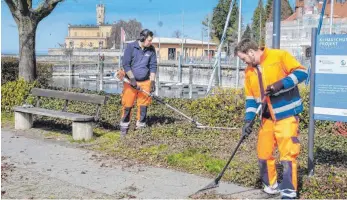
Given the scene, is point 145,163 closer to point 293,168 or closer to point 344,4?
point 293,168

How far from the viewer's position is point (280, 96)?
514 cm

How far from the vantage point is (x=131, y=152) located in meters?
7.86

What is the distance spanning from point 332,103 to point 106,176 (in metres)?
2.99

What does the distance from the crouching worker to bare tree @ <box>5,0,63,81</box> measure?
17.4 feet

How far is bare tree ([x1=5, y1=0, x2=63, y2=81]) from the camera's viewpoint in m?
13.6

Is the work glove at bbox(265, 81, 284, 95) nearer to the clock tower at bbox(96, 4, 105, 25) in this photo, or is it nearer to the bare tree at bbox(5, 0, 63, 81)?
the bare tree at bbox(5, 0, 63, 81)

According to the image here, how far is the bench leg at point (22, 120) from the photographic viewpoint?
1038 cm

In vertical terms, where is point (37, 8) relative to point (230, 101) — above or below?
above

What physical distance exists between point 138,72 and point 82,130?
1.46m

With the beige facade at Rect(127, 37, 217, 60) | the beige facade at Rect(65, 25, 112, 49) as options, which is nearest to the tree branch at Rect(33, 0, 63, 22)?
the beige facade at Rect(127, 37, 217, 60)

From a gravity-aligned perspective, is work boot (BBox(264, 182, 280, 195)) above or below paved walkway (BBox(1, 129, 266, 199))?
above

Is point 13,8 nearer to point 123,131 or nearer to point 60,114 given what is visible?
point 60,114

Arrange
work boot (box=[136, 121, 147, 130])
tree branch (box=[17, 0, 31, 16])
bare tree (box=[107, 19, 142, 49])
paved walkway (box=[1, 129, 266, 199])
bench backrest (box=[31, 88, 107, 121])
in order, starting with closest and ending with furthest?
paved walkway (box=[1, 129, 266, 199])
bench backrest (box=[31, 88, 107, 121])
work boot (box=[136, 121, 147, 130])
tree branch (box=[17, 0, 31, 16])
bare tree (box=[107, 19, 142, 49])

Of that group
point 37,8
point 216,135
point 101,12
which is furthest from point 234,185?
point 101,12
